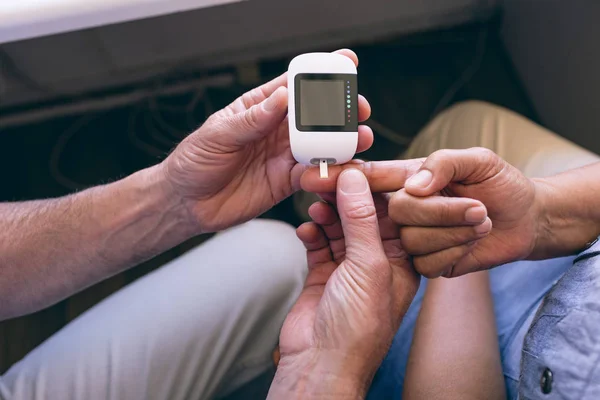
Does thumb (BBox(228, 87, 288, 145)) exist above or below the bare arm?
above

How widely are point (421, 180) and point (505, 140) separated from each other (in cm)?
41

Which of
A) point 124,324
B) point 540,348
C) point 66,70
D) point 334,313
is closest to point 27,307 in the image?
point 124,324

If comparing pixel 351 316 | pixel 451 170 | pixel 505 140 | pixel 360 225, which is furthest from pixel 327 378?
pixel 505 140

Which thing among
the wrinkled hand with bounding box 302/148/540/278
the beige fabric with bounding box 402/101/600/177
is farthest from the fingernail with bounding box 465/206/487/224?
the beige fabric with bounding box 402/101/600/177

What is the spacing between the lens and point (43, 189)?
137 cm

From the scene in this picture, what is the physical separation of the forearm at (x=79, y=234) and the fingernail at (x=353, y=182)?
0.33 m

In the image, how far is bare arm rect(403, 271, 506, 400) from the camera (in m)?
0.67

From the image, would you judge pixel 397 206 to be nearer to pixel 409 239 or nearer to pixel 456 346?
pixel 409 239

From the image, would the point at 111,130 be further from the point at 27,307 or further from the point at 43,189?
the point at 27,307

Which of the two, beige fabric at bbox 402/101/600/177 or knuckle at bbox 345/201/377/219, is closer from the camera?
knuckle at bbox 345/201/377/219

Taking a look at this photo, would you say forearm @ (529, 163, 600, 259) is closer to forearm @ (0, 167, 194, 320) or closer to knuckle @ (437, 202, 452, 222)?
knuckle @ (437, 202, 452, 222)

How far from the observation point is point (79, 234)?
2.80ft

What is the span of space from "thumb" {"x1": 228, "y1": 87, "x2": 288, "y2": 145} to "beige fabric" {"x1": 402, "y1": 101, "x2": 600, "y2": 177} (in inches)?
19.0

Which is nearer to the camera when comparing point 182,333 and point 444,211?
point 444,211
